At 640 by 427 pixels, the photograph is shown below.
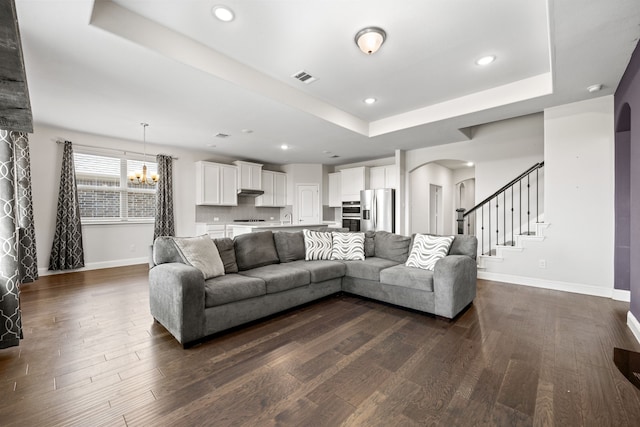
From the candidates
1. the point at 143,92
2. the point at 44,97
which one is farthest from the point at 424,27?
the point at 44,97

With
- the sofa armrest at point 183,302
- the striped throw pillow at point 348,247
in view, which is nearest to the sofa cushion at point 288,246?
the striped throw pillow at point 348,247

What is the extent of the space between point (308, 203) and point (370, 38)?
5.85m

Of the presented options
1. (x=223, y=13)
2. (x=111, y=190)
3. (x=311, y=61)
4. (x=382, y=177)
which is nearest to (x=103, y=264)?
(x=111, y=190)

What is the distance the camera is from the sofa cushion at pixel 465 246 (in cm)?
337

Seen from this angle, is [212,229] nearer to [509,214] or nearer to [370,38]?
[370,38]

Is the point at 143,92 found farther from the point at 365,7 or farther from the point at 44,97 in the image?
the point at 365,7

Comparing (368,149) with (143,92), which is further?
(368,149)

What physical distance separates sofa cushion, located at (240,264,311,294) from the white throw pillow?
1.11 feet

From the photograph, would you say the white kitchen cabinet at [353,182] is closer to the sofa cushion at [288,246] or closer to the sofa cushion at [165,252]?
the sofa cushion at [288,246]

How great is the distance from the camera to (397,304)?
128 inches

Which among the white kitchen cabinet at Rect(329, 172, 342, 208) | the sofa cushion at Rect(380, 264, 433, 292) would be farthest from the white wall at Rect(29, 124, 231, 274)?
the sofa cushion at Rect(380, 264, 433, 292)

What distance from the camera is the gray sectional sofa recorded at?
2.37 meters

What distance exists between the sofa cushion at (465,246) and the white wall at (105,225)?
5.72 metres

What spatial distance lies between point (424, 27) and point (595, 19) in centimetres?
127
